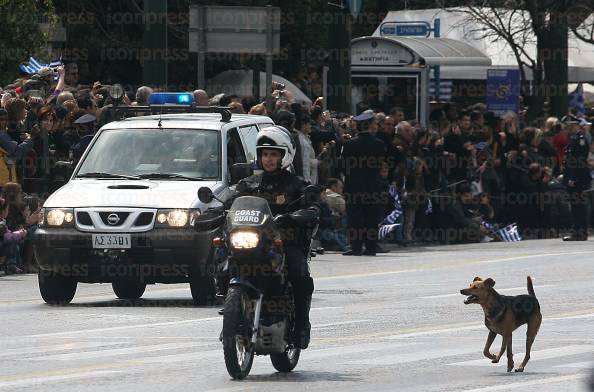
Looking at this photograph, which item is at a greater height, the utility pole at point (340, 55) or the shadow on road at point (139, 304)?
the utility pole at point (340, 55)

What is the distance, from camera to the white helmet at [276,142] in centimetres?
1199

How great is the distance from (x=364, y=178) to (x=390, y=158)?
5.36ft

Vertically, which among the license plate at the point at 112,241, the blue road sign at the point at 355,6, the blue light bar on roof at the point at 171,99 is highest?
the blue road sign at the point at 355,6

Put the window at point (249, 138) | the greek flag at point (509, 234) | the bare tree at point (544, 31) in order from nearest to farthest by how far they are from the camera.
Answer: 1. the window at point (249, 138)
2. the greek flag at point (509, 234)
3. the bare tree at point (544, 31)

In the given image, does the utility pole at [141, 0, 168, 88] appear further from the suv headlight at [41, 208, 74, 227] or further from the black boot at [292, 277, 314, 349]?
the black boot at [292, 277, 314, 349]

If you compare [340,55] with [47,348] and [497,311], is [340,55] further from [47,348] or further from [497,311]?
[497,311]

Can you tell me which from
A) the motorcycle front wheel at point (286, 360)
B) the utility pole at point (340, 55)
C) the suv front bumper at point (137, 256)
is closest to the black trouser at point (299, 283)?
the motorcycle front wheel at point (286, 360)

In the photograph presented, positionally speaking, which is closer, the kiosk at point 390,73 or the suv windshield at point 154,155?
the suv windshield at point 154,155

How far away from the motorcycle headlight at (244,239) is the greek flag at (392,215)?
15039 mm

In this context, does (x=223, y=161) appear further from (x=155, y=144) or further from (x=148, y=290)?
(x=148, y=290)

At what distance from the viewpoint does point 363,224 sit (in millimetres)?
25109

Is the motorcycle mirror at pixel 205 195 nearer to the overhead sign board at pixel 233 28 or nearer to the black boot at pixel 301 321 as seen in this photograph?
the black boot at pixel 301 321

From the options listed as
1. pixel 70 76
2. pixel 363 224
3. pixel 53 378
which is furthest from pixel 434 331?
pixel 70 76

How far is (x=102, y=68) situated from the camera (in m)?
46.2
